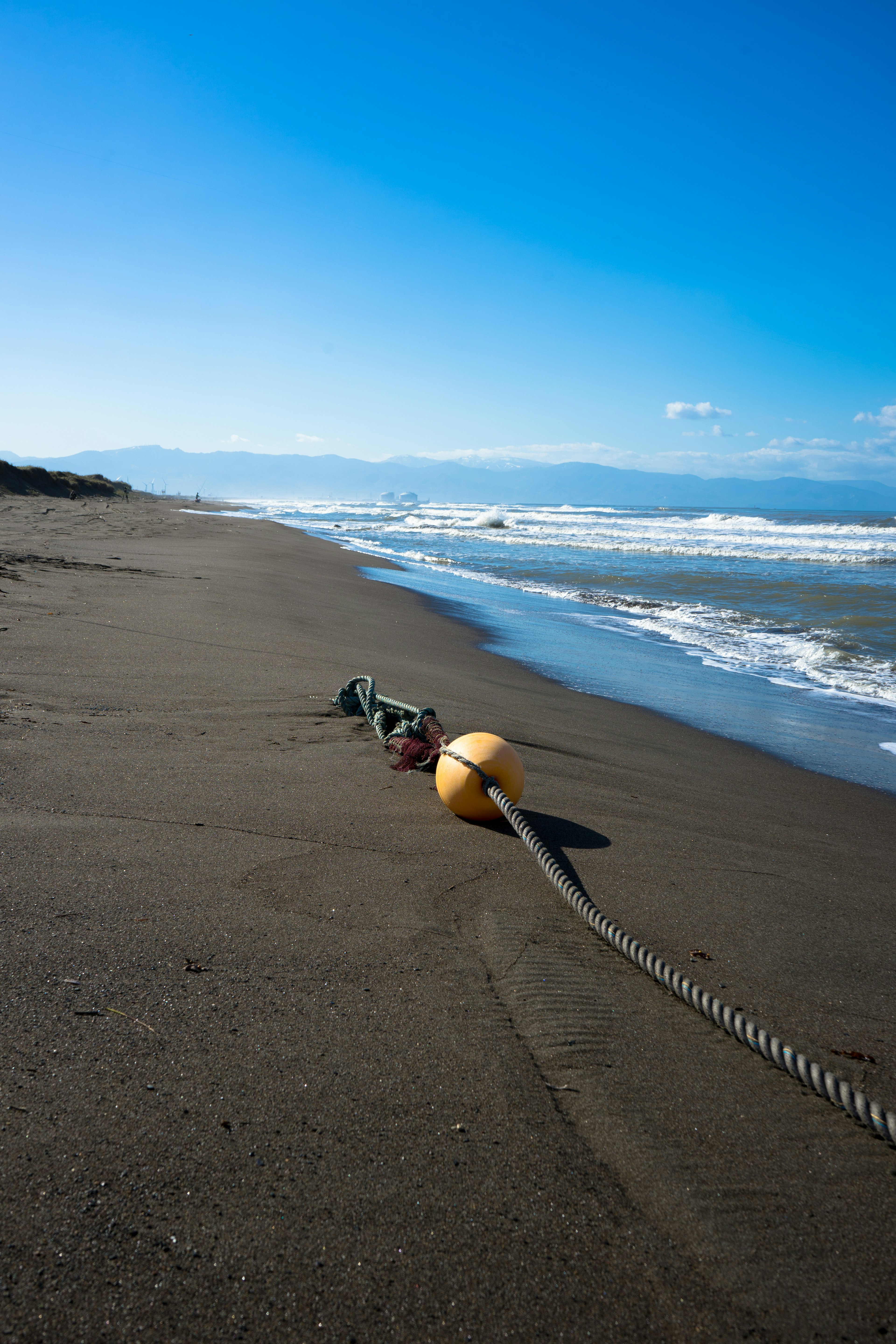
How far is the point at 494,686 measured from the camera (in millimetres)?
6730

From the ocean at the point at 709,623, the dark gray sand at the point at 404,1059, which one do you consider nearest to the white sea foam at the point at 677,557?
the ocean at the point at 709,623

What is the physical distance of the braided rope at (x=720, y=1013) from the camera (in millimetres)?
1801

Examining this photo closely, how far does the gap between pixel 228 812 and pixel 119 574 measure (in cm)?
784

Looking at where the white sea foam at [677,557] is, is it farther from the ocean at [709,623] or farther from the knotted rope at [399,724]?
the knotted rope at [399,724]

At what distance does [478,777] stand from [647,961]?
3.83 feet

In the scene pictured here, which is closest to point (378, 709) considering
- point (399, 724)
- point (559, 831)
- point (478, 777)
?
point (399, 724)

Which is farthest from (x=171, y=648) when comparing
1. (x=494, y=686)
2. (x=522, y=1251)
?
(x=522, y=1251)

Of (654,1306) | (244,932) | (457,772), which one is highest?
(457,772)

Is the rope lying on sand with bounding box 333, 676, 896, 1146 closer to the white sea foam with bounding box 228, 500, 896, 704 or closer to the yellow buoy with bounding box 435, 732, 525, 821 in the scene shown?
the yellow buoy with bounding box 435, 732, 525, 821

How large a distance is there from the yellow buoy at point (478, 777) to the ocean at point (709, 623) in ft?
7.52

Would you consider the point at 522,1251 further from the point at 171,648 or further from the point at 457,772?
the point at 171,648

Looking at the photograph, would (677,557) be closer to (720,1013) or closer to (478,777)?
(478,777)

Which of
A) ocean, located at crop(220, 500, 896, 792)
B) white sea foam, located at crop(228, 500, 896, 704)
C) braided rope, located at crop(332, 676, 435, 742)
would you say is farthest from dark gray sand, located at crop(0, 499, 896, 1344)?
white sea foam, located at crop(228, 500, 896, 704)

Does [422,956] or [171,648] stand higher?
[171,648]
